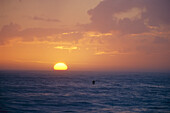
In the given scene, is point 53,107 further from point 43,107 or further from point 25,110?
point 25,110

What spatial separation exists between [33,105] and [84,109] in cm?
1210

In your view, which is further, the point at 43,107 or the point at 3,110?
the point at 43,107

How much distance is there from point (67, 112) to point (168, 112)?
20.9m

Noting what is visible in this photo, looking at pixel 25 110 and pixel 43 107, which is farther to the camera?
pixel 43 107

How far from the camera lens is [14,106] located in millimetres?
36156

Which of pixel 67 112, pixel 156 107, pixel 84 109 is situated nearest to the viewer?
pixel 67 112

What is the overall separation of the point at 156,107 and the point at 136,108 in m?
5.00

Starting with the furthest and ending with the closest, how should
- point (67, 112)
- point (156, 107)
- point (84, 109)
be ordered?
point (156, 107) → point (84, 109) → point (67, 112)

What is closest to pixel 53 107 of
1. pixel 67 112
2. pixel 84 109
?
pixel 67 112

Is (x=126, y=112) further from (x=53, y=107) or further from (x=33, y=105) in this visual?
(x=33, y=105)

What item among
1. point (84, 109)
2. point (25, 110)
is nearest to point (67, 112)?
point (84, 109)

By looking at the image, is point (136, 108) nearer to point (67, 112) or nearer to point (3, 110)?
point (67, 112)

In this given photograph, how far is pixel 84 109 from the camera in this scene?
34.6 m

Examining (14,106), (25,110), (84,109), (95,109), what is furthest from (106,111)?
(14,106)
